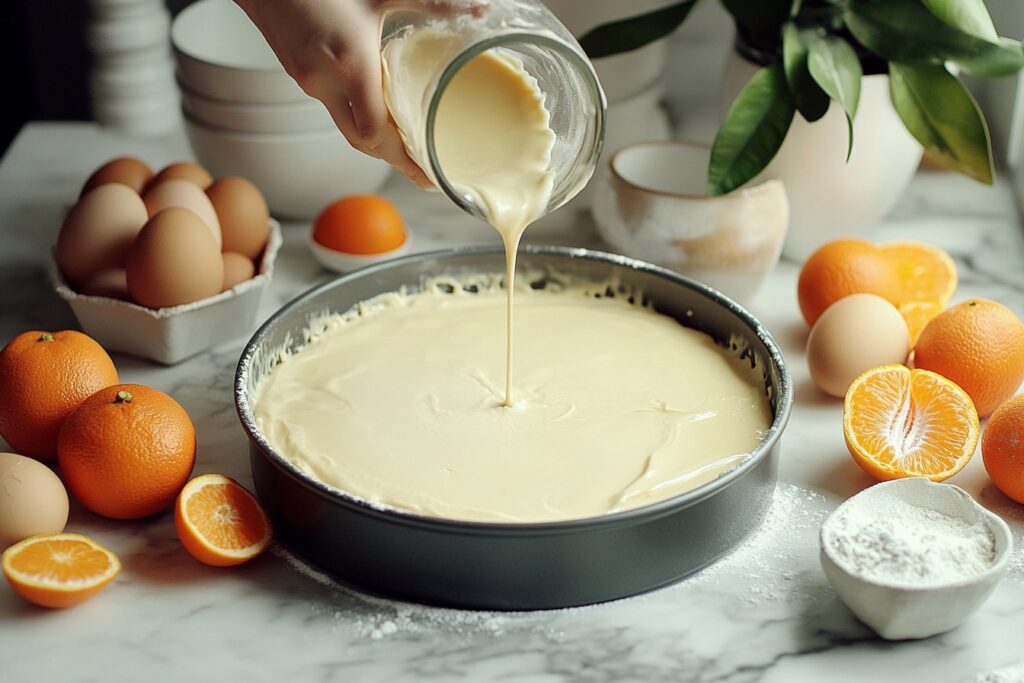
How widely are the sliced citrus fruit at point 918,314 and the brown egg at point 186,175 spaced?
1.03 meters

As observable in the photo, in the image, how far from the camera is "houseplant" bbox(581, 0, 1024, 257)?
1.64 meters

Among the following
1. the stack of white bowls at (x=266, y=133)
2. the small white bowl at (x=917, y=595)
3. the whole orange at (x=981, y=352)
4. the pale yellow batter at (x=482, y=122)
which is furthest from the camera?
the stack of white bowls at (x=266, y=133)

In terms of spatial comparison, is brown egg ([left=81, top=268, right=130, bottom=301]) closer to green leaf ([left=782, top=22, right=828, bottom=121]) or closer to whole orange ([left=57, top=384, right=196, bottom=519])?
whole orange ([left=57, top=384, right=196, bottom=519])

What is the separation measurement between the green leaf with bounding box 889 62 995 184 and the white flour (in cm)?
61

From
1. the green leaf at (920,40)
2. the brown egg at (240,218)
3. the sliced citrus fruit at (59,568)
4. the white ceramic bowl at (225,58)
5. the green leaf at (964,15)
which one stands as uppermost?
the green leaf at (964,15)

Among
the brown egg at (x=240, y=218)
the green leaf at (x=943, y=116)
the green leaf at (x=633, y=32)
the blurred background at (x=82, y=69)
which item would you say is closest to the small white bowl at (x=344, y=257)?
the brown egg at (x=240, y=218)

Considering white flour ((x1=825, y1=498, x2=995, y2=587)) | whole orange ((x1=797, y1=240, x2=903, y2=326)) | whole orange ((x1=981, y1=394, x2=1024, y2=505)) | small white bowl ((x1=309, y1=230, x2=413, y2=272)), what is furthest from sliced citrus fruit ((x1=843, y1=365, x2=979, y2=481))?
small white bowl ((x1=309, y1=230, x2=413, y2=272))

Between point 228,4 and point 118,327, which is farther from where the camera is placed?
point 228,4

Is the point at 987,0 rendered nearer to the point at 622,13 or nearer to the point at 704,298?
the point at 622,13

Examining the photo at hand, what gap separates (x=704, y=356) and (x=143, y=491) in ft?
2.33

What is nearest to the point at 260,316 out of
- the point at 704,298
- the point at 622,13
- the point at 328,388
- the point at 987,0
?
the point at 328,388

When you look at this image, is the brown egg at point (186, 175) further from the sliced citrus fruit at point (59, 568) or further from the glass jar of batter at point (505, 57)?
the sliced citrus fruit at point (59, 568)

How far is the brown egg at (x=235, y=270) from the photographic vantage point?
1.68 metres

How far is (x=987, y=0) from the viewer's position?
2027 millimetres
